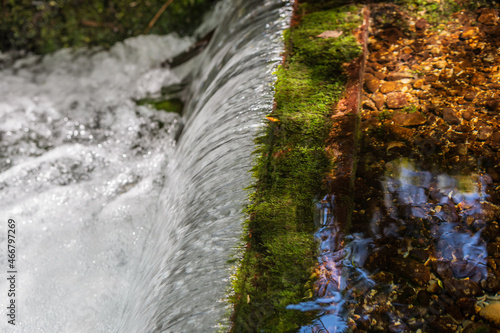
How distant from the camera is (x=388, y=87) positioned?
7.36 ft

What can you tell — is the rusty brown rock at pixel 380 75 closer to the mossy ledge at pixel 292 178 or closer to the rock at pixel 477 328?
the mossy ledge at pixel 292 178

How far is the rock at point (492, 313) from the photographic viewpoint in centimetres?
144

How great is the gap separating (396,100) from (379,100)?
3.9 inches

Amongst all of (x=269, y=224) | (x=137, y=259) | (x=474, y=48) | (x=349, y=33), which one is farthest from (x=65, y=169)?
(x=474, y=48)

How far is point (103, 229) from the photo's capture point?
279 centimetres

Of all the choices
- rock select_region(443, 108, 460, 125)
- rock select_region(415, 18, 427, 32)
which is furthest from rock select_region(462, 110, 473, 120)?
rock select_region(415, 18, 427, 32)

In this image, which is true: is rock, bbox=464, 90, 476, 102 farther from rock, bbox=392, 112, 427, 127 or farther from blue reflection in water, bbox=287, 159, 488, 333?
blue reflection in water, bbox=287, 159, 488, 333

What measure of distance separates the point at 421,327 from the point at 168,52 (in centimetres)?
376

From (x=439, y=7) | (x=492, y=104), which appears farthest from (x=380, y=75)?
(x=439, y=7)

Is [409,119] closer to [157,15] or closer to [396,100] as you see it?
[396,100]

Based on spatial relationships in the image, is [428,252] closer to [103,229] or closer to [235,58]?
[235,58]

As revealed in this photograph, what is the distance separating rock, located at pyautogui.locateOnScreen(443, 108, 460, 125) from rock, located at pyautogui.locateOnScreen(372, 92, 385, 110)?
1.09 ft

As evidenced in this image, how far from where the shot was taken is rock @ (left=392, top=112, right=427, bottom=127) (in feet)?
6.77

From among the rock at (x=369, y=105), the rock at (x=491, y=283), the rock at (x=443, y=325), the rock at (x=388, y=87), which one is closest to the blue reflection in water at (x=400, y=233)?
the rock at (x=491, y=283)
